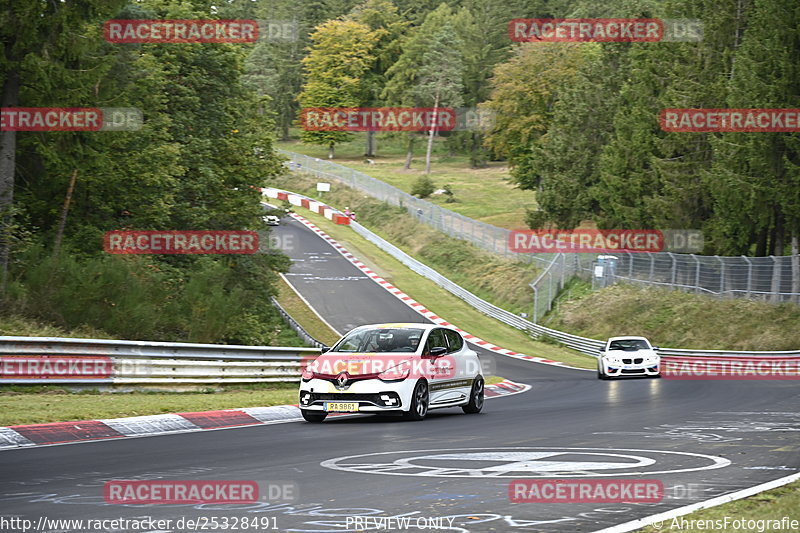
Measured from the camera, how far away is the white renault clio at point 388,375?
630 inches

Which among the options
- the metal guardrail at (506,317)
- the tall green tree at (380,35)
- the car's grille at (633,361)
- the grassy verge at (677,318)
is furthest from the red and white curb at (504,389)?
the tall green tree at (380,35)

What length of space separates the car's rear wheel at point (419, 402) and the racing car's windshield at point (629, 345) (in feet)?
57.6

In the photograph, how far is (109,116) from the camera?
27.5 meters

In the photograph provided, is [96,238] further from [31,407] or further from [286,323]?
[286,323]

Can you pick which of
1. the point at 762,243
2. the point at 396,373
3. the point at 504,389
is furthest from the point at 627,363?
the point at 396,373

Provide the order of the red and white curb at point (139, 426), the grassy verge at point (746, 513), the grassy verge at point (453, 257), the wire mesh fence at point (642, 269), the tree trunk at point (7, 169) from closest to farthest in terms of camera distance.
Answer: the grassy verge at point (746, 513)
the red and white curb at point (139, 426)
the tree trunk at point (7, 169)
the wire mesh fence at point (642, 269)
the grassy verge at point (453, 257)

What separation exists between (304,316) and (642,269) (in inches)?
633

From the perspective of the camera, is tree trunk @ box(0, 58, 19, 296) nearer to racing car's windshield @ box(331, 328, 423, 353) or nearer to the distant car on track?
racing car's windshield @ box(331, 328, 423, 353)

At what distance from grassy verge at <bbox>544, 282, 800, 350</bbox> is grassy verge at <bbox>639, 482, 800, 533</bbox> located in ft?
109

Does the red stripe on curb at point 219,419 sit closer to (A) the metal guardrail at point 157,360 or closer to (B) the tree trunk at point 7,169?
(A) the metal guardrail at point 157,360

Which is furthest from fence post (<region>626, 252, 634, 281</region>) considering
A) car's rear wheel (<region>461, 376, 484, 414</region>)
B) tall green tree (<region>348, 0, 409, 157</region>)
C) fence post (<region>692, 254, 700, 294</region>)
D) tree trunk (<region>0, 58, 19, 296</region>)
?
tall green tree (<region>348, 0, 409, 157</region>)

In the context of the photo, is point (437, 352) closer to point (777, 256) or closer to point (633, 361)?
point (633, 361)

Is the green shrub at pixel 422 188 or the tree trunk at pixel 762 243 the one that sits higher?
the green shrub at pixel 422 188

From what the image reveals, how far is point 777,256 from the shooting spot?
4228 centimetres
